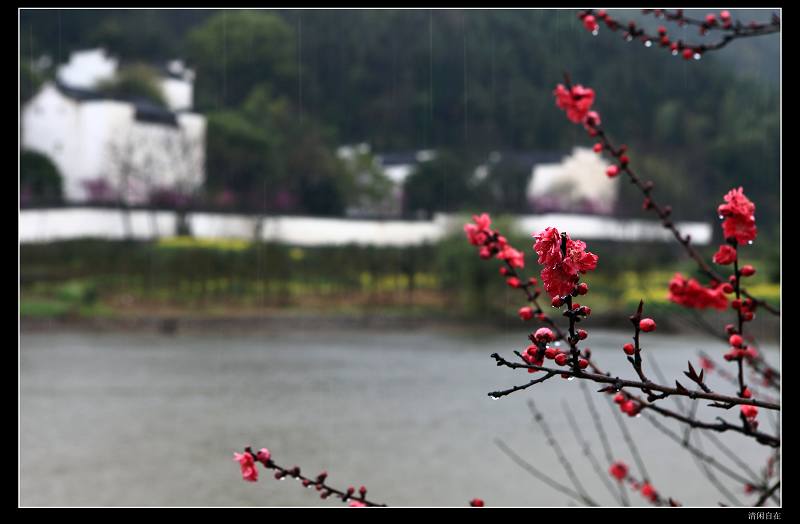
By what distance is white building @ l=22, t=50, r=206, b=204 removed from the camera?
26.4 metres

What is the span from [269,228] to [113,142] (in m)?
5.48

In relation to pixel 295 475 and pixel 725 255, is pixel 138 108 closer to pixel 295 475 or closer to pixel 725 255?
pixel 295 475

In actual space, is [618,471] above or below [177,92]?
below

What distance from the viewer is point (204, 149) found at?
28.4 m

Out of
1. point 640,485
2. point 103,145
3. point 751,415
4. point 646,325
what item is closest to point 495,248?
point 751,415

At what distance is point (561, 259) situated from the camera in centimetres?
77

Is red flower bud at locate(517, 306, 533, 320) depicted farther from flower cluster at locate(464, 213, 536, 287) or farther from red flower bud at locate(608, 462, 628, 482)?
red flower bud at locate(608, 462, 628, 482)

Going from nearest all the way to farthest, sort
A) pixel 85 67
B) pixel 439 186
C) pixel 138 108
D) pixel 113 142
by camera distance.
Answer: pixel 113 142, pixel 138 108, pixel 439 186, pixel 85 67

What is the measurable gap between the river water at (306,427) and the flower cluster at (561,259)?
4.35 ft

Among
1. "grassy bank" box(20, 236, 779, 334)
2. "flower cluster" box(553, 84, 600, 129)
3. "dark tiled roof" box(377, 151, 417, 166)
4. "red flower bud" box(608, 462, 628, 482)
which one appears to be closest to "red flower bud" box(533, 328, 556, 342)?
"flower cluster" box(553, 84, 600, 129)

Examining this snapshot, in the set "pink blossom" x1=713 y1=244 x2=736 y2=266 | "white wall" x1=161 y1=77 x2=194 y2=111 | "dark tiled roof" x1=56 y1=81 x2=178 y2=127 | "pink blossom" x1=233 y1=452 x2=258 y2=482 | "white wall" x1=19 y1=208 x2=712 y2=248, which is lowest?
"white wall" x1=19 y1=208 x2=712 y2=248

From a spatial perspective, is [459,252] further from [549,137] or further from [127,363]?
[549,137]

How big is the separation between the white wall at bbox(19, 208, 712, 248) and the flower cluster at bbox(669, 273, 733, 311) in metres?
21.0

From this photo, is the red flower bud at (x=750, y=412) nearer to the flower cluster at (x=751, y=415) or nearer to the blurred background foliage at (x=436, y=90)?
the flower cluster at (x=751, y=415)
